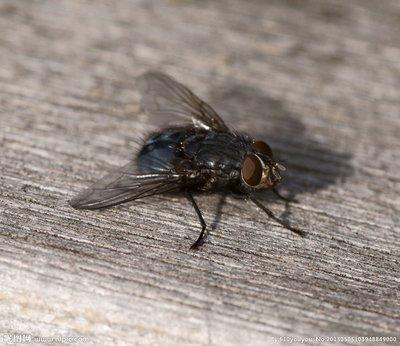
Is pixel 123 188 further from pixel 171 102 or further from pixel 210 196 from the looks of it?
pixel 171 102

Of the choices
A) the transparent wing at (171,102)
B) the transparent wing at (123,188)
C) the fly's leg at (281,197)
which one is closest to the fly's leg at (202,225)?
the transparent wing at (123,188)

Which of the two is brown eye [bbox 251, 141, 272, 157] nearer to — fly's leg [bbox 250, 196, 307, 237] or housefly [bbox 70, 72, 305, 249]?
housefly [bbox 70, 72, 305, 249]

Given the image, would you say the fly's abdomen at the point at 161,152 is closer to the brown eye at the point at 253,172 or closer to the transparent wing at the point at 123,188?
the transparent wing at the point at 123,188

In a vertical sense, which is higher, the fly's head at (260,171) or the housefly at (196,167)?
the fly's head at (260,171)

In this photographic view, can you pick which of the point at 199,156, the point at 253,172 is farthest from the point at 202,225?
the point at 199,156

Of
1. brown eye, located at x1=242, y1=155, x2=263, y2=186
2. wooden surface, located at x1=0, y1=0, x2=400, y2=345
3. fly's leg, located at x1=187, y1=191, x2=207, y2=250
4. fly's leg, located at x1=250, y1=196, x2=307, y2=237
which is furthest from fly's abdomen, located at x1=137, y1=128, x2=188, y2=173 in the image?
fly's leg, located at x1=250, y1=196, x2=307, y2=237

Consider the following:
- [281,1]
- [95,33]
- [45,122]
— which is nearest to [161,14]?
[95,33]
